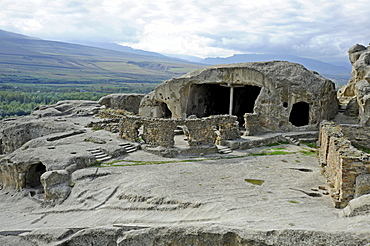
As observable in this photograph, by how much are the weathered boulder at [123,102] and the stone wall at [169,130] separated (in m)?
19.7

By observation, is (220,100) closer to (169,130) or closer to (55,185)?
(169,130)

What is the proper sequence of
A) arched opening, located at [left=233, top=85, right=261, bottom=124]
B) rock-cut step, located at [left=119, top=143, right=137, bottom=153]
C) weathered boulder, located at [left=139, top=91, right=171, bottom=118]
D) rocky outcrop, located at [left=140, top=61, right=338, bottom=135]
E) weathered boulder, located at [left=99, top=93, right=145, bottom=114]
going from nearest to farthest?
1. rock-cut step, located at [left=119, top=143, right=137, bottom=153]
2. rocky outcrop, located at [left=140, top=61, right=338, bottom=135]
3. weathered boulder, located at [left=139, top=91, right=171, bottom=118]
4. arched opening, located at [left=233, top=85, right=261, bottom=124]
5. weathered boulder, located at [left=99, top=93, right=145, bottom=114]

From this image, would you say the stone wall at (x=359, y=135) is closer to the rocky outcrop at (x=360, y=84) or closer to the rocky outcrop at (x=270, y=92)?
the rocky outcrop at (x=270, y=92)

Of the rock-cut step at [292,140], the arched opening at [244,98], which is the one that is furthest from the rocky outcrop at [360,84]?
the arched opening at [244,98]

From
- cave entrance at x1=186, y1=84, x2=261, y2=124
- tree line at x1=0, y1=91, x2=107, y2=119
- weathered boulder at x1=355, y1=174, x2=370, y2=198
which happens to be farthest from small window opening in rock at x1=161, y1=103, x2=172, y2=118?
tree line at x1=0, y1=91, x2=107, y2=119

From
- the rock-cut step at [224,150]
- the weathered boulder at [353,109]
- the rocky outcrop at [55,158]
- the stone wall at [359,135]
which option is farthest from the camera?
the weathered boulder at [353,109]

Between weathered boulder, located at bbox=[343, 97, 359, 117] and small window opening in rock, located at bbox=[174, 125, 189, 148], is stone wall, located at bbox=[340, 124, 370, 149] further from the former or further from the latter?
weathered boulder, located at bbox=[343, 97, 359, 117]

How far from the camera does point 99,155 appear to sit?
67.0 feet

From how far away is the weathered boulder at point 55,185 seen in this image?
54.2 feet

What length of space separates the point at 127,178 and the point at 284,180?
7753 mm

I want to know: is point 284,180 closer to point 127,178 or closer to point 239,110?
point 127,178

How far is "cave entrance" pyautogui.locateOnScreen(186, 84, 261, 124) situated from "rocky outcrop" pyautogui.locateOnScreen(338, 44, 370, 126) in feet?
35.0

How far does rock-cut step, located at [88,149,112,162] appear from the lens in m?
20.0

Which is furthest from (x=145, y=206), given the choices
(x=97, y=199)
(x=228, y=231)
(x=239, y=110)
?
(x=239, y=110)
